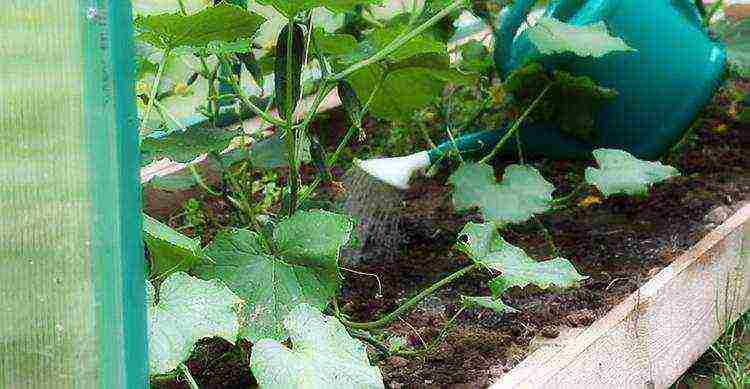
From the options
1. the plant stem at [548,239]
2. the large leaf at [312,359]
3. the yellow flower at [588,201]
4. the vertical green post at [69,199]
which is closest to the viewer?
the vertical green post at [69,199]

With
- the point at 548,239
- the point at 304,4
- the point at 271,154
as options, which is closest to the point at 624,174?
the point at 548,239

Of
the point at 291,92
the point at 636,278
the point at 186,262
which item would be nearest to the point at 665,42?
the point at 636,278

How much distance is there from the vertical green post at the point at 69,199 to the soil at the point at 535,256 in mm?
498

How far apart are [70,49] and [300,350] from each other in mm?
428

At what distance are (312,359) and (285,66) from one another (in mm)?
398

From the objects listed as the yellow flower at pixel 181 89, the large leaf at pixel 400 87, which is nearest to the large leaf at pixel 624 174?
the large leaf at pixel 400 87

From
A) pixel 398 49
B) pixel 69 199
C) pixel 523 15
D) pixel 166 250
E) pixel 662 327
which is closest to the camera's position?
pixel 69 199

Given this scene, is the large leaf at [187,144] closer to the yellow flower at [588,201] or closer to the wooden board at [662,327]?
the wooden board at [662,327]

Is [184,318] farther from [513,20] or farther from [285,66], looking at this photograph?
[513,20]

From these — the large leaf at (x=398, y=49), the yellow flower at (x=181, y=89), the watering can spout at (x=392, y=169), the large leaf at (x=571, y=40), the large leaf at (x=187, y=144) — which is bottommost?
the yellow flower at (x=181, y=89)

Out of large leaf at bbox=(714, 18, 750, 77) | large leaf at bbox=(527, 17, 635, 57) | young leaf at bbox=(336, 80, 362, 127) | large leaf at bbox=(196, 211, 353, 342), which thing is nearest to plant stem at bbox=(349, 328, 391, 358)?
large leaf at bbox=(196, 211, 353, 342)

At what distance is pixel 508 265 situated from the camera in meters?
1.21

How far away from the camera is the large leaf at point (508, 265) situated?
3.84 feet

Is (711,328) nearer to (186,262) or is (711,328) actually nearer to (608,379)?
(608,379)
